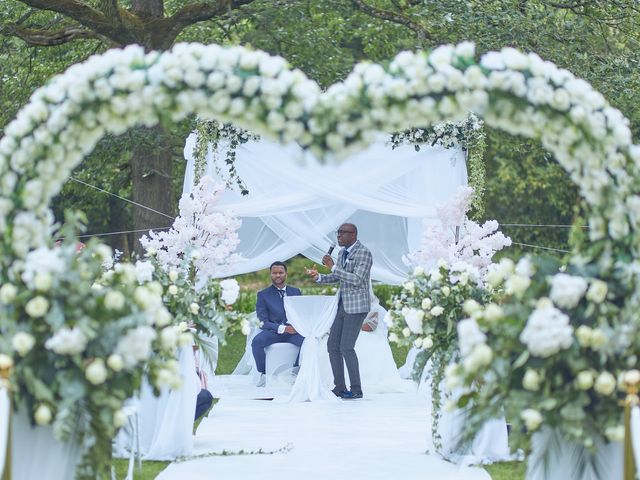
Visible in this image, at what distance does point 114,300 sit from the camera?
4.89m

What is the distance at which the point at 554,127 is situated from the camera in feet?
→ 16.8

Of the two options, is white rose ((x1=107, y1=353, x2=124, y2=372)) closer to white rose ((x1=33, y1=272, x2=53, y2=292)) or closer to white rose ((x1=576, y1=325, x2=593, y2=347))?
white rose ((x1=33, y1=272, x2=53, y2=292))

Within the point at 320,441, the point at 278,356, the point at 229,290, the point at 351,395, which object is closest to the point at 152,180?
the point at 278,356

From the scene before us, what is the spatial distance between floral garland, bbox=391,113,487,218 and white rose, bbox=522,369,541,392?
23.0 ft

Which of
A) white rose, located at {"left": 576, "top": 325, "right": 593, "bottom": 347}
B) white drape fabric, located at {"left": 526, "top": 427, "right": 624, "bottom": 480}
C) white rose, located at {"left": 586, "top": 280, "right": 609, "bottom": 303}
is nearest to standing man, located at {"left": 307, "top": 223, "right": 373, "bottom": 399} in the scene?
white drape fabric, located at {"left": 526, "top": 427, "right": 624, "bottom": 480}

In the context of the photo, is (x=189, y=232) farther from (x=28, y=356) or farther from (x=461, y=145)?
(x=28, y=356)

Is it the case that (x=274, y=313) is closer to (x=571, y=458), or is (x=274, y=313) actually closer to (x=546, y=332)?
(x=571, y=458)

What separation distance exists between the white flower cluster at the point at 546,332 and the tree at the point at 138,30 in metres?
9.19

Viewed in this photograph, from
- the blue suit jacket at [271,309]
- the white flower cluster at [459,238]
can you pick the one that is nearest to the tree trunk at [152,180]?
the blue suit jacket at [271,309]

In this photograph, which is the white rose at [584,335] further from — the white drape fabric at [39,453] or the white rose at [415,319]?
the white rose at [415,319]

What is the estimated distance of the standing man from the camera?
11.7m

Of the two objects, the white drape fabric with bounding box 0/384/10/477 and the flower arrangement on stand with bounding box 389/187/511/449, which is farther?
the flower arrangement on stand with bounding box 389/187/511/449

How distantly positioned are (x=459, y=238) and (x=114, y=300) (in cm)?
671

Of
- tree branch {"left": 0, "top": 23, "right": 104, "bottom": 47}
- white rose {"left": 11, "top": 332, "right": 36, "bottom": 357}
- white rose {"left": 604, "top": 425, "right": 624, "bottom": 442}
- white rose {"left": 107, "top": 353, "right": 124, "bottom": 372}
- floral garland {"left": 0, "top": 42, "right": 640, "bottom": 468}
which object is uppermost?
tree branch {"left": 0, "top": 23, "right": 104, "bottom": 47}
